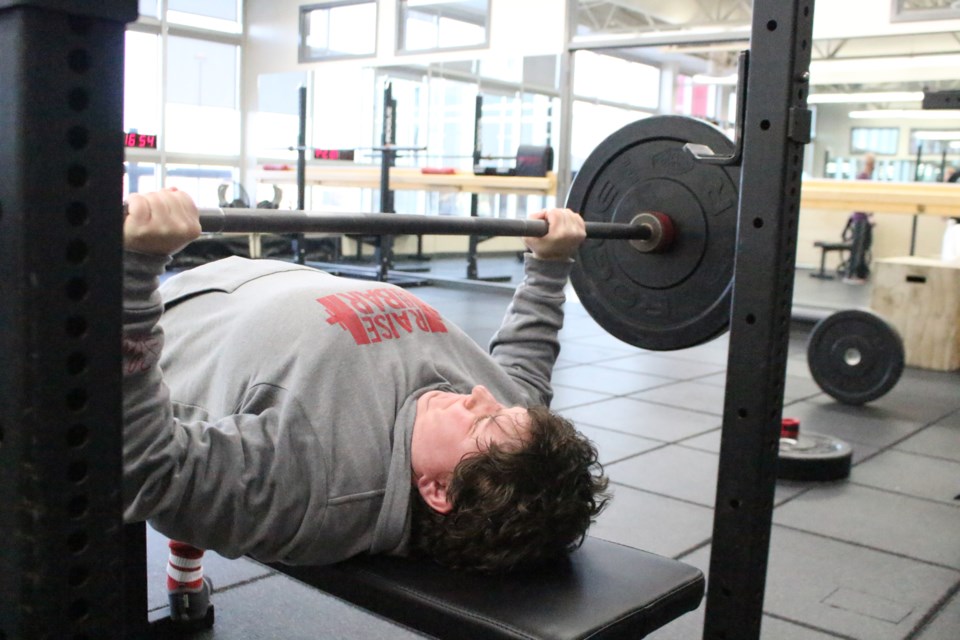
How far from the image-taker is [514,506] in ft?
3.86

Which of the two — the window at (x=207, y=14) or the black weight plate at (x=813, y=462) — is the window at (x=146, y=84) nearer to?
the window at (x=207, y=14)

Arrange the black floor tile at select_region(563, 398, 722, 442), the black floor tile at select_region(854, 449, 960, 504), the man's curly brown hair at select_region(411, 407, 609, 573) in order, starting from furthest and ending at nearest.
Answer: the black floor tile at select_region(563, 398, 722, 442), the black floor tile at select_region(854, 449, 960, 504), the man's curly brown hair at select_region(411, 407, 609, 573)

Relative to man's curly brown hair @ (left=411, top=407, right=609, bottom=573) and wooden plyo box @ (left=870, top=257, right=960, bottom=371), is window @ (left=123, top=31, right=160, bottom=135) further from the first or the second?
man's curly brown hair @ (left=411, top=407, right=609, bottom=573)

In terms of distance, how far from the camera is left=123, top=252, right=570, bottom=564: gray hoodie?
993 millimetres

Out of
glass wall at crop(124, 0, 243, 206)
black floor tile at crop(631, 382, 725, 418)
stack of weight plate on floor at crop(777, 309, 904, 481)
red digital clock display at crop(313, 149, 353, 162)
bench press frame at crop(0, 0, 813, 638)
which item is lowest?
black floor tile at crop(631, 382, 725, 418)

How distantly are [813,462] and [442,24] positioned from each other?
6.86m

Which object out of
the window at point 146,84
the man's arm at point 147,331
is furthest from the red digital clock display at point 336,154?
the man's arm at point 147,331

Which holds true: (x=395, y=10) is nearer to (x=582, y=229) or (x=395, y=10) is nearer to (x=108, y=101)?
(x=582, y=229)

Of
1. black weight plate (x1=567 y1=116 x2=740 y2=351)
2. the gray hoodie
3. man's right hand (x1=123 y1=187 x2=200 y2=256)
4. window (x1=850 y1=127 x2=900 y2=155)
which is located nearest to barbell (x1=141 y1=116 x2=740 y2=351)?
black weight plate (x1=567 y1=116 x2=740 y2=351)

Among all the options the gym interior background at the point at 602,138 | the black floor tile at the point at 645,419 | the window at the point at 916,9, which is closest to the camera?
the gym interior background at the point at 602,138

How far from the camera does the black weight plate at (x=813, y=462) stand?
276 centimetres

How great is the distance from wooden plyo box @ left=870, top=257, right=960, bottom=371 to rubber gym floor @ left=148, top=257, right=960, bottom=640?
0.43ft

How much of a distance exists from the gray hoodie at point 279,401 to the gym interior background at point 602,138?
26cm

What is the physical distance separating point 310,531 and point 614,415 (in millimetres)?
2440
